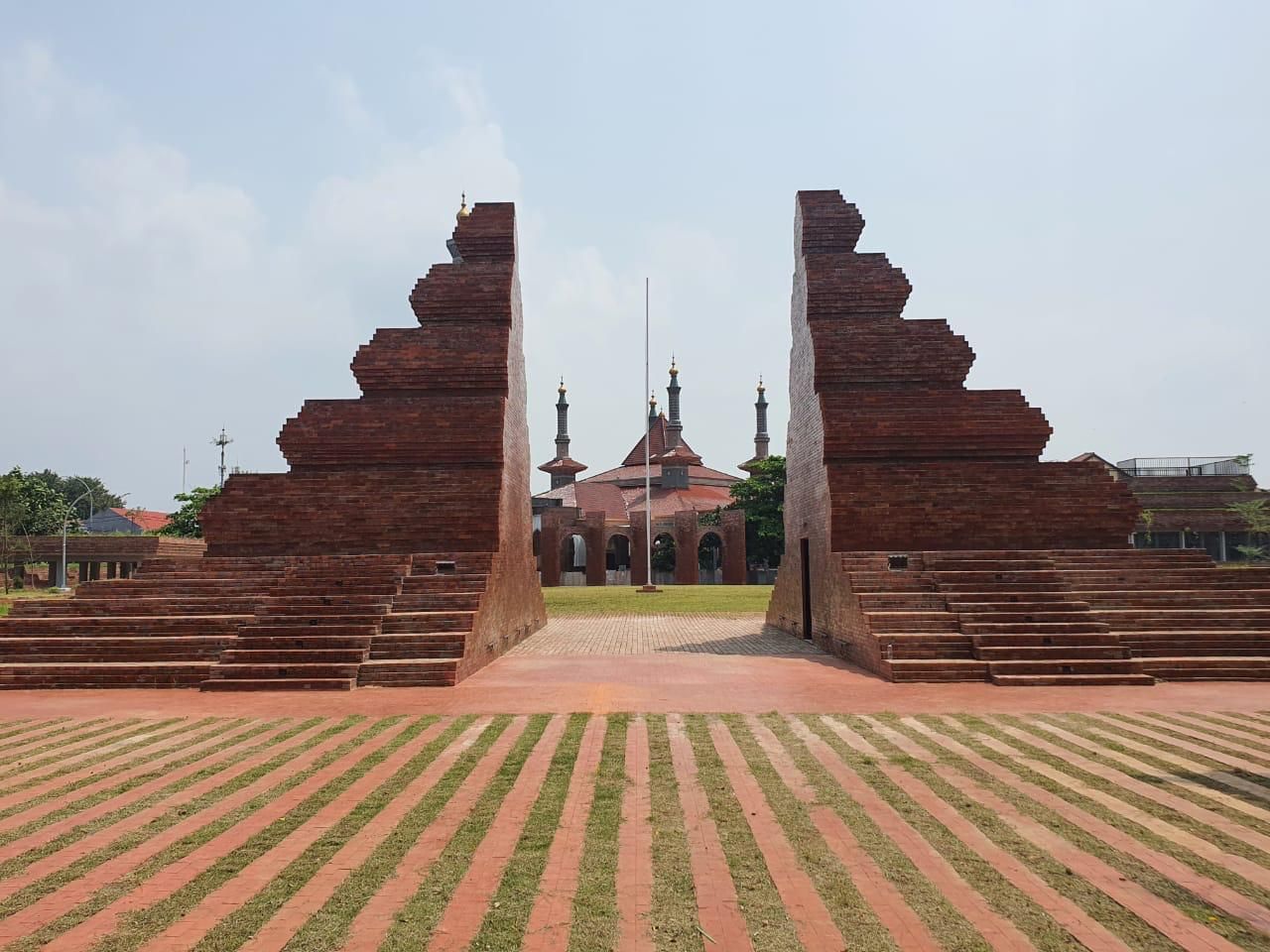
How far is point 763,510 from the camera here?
4422 centimetres

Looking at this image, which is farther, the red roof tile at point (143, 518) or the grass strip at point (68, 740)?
the red roof tile at point (143, 518)

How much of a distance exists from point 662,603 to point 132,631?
54.0 ft

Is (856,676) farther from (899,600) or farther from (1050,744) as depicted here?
(1050,744)

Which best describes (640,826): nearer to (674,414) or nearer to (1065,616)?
(1065,616)

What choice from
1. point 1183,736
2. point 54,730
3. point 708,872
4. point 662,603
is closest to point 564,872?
point 708,872

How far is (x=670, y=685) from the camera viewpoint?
8.98m

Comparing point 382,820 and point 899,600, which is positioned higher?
point 899,600

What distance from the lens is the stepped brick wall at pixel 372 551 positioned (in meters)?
9.62

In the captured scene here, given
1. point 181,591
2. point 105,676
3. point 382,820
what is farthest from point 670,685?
point 181,591

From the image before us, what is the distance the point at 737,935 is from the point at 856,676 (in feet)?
23.2

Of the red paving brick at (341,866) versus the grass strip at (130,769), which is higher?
the red paving brick at (341,866)

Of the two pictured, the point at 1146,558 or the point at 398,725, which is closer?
the point at 398,725

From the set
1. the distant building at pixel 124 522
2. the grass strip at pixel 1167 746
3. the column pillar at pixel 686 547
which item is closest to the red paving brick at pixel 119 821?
the grass strip at pixel 1167 746

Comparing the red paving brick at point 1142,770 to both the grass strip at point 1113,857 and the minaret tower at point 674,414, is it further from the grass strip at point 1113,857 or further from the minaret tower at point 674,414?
the minaret tower at point 674,414
